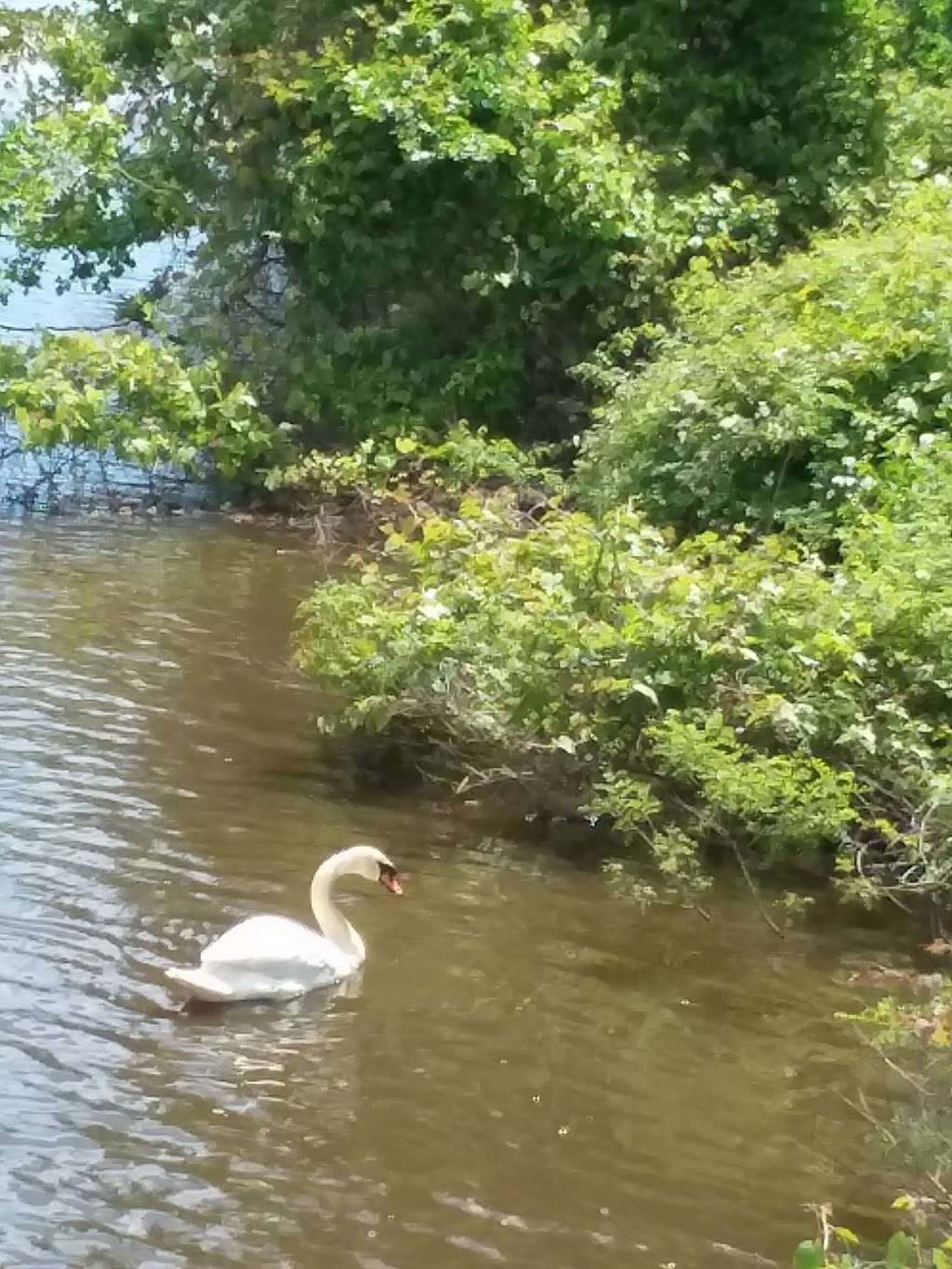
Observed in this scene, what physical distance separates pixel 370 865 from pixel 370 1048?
1218mm

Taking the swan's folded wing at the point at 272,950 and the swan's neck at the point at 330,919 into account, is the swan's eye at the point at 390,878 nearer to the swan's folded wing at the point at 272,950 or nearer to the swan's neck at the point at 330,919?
the swan's neck at the point at 330,919

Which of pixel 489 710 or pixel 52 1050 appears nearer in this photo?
pixel 52 1050

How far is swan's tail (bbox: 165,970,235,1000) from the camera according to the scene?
7168 mm

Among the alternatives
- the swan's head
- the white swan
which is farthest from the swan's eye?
the white swan

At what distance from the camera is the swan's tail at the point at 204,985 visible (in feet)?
23.5

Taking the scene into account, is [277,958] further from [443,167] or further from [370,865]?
[443,167]

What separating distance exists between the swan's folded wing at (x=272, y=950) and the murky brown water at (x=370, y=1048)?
0.53 feet

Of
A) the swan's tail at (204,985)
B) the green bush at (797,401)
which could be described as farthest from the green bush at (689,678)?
the swan's tail at (204,985)

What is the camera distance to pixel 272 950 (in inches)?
290

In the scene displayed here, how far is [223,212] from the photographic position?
15.9m

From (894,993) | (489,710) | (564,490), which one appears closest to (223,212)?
(564,490)

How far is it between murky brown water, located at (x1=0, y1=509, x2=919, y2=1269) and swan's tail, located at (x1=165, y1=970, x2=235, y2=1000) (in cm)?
9

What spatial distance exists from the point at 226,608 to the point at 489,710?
3.97 m

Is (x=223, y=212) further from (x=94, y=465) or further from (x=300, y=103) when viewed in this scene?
(x=94, y=465)
